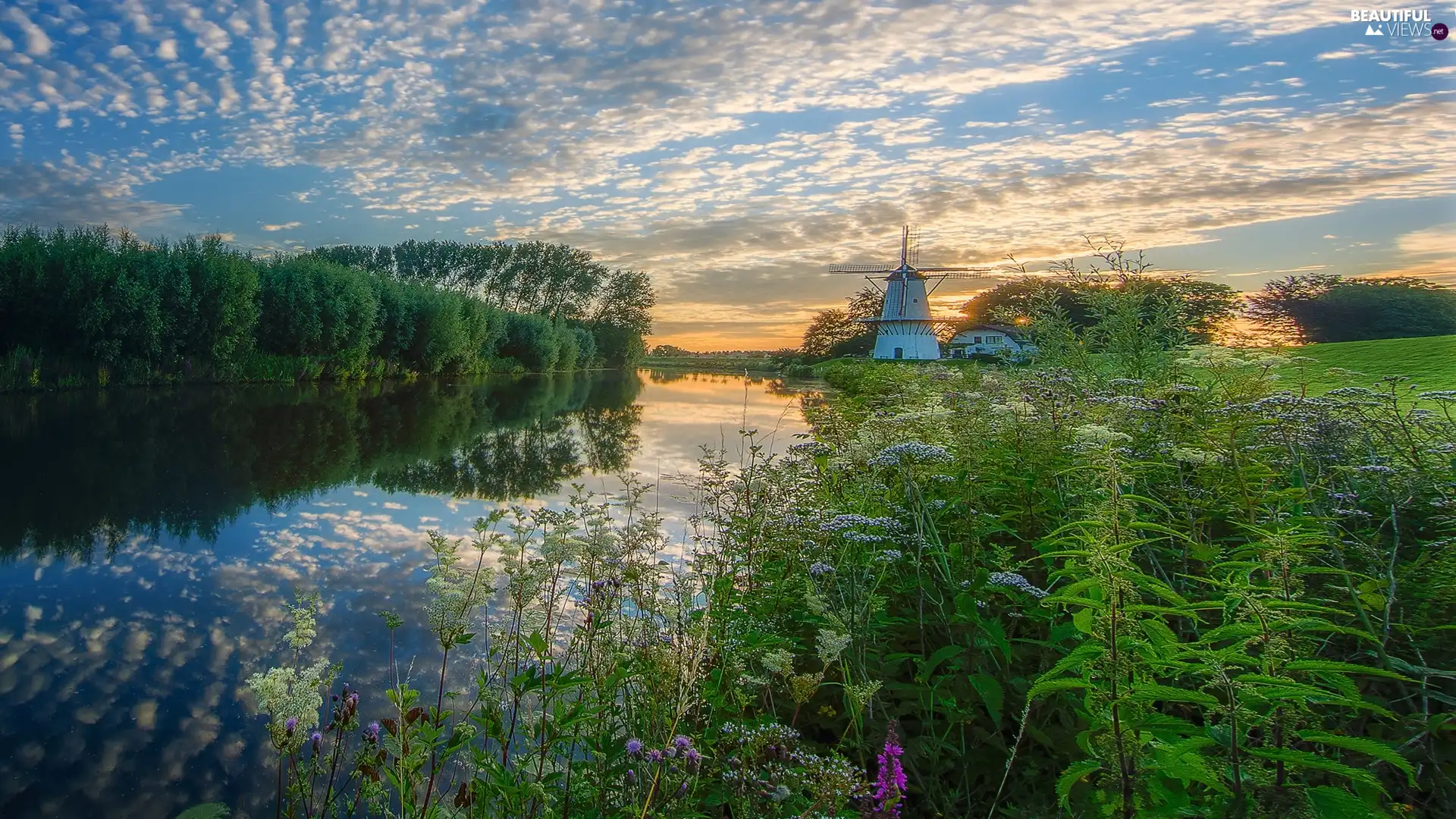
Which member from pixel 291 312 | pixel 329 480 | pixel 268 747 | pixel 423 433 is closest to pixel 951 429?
pixel 268 747

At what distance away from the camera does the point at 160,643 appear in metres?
5.13

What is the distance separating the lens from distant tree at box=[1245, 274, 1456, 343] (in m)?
29.1

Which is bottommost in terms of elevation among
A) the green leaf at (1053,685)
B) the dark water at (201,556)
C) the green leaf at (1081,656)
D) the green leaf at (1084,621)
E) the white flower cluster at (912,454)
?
the dark water at (201,556)

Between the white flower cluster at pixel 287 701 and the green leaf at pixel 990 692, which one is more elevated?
the white flower cluster at pixel 287 701

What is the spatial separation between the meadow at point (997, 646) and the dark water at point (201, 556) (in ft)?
1.97

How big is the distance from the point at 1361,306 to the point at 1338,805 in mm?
42009

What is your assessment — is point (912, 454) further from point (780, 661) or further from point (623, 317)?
point (623, 317)

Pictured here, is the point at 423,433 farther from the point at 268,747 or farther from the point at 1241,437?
the point at 1241,437

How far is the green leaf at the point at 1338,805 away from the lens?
1.33 meters

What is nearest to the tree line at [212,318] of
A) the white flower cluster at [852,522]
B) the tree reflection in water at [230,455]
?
the tree reflection in water at [230,455]

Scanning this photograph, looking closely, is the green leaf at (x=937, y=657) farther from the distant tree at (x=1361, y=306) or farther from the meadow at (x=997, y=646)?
the distant tree at (x=1361, y=306)

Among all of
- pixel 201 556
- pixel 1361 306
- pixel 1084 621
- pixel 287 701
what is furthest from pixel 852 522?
pixel 1361 306

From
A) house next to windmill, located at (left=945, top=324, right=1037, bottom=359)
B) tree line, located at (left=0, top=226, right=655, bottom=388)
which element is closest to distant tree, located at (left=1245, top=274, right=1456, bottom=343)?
house next to windmill, located at (left=945, top=324, right=1037, bottom=359)

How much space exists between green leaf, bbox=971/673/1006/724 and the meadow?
2 cm
